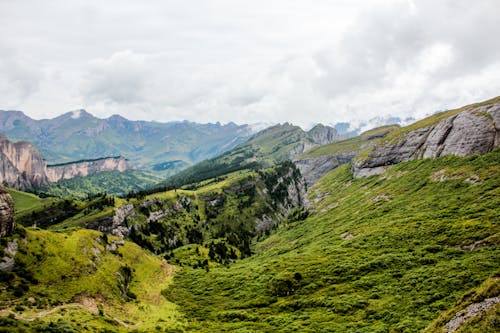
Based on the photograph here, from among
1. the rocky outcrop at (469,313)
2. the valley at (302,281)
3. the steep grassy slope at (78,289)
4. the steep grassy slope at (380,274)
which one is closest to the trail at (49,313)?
the steep grassy slope at (78,289)

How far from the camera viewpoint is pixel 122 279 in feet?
377

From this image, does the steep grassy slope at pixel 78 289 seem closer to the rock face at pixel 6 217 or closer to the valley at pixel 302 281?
the valley at pixel 302 281

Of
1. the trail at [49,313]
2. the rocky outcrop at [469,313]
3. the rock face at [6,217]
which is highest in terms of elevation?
the rock face at [6,217]

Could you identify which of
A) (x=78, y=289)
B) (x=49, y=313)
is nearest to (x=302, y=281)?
(x=78, y=289)

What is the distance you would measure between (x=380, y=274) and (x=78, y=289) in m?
92.4

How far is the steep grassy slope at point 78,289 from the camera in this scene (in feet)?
231

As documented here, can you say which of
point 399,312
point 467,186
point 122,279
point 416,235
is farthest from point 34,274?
point 467,186

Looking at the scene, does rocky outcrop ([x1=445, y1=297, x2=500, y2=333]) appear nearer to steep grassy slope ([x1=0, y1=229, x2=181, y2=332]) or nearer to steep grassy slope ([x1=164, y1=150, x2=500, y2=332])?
steep grassy slope ([x1=164, y1=150, x2=500, y2=332])

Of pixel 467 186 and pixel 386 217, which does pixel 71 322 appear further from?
pixel 467 186

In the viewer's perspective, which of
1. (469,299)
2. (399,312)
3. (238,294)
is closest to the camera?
(469,299)

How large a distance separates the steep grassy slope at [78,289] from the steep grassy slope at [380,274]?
13815mm

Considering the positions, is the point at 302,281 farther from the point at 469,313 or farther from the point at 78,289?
the point at 78,289

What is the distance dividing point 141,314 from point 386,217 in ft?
399

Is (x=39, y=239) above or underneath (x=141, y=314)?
above
